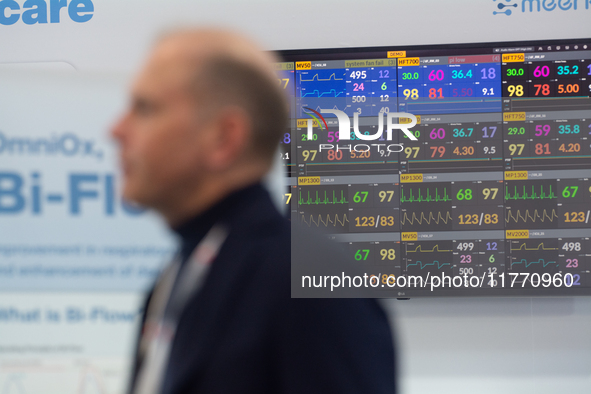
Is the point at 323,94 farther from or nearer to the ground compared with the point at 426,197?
farther from the ground

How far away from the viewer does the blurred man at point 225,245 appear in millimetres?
616

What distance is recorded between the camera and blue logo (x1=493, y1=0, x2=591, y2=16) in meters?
2.19

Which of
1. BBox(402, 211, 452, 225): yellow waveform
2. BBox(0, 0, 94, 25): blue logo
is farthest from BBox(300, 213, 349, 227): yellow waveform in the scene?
BBox(0, 0, 94, 25): blue logo

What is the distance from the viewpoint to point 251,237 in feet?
2.25

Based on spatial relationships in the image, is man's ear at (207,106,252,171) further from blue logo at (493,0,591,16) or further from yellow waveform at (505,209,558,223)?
blue logo at (493,0,591,16)

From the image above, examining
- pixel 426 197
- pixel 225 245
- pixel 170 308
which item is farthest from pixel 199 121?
pixel 426 197

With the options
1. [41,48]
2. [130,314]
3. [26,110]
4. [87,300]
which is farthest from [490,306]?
[41,48]

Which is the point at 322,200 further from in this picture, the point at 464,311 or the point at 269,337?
the point at 269,337

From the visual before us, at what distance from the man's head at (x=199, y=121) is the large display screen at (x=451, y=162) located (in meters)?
1.45

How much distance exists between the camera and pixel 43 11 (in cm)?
229

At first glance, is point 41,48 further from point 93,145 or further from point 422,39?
point 422,39

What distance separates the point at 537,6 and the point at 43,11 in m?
2.25

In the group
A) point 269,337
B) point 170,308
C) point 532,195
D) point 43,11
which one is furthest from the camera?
point 43,11

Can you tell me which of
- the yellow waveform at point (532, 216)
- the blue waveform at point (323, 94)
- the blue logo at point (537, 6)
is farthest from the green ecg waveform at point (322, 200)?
the blue logo at point (537, 6)
